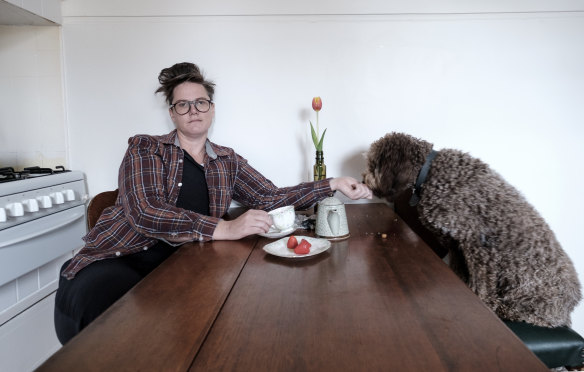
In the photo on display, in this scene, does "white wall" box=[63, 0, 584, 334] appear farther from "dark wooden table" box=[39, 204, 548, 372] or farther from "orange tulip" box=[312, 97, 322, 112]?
"dark wooden table" box=[39, 204, 548, 372]

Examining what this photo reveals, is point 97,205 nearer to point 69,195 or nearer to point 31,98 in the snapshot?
point 69,195

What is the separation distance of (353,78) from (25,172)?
5.73 feet

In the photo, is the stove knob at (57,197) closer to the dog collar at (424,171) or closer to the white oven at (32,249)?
→ the white oven at (32,249)

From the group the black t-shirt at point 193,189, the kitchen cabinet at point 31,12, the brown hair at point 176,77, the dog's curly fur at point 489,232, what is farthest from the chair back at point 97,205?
the dog's curly fur at point 489,232

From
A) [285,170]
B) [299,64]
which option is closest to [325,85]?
[299,64]

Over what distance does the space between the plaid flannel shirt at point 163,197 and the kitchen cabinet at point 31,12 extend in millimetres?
980

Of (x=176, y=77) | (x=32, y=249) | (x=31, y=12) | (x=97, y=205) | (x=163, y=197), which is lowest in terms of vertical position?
(x=32, y=249)

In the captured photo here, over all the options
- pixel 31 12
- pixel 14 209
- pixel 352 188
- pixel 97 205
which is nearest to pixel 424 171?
pixel 352 188

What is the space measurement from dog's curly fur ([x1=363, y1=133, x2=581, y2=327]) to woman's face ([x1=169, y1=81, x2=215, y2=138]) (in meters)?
0.74

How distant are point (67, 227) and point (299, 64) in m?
1.49

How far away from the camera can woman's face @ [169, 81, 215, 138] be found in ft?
5.89

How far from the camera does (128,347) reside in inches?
29.0

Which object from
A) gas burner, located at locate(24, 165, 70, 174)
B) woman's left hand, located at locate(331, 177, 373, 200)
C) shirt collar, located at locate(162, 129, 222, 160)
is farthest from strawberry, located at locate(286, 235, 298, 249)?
gas burner, located at locate(24, 165, 70, 174)

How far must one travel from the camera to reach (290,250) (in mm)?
1312
